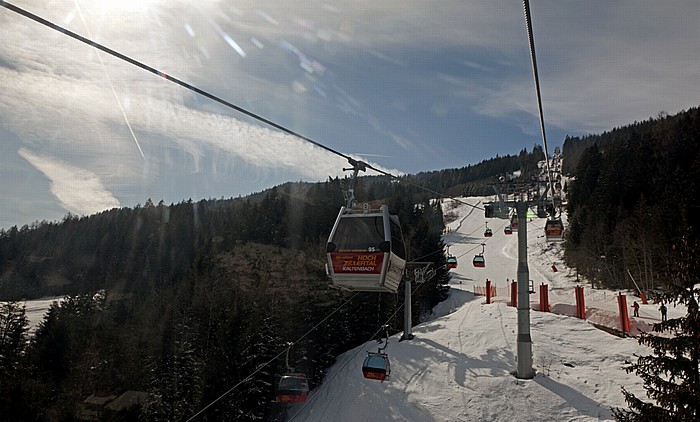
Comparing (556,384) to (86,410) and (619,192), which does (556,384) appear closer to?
(86,410)

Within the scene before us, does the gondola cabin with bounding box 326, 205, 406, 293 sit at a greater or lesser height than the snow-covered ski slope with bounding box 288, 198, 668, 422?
greater

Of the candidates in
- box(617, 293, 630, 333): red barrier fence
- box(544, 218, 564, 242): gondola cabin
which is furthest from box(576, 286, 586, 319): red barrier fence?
box(544, 218, 564, 242): gondola cabin

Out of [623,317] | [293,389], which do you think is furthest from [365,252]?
[623,317]

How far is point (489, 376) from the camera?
754 inches

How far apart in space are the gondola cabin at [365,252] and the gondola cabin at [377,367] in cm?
390

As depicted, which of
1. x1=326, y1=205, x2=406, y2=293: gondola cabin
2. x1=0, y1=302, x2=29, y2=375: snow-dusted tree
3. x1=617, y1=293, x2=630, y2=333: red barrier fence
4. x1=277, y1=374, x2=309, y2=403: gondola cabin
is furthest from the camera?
x1=0, y1=302, x2=29, y2=375: snow-dusted tree

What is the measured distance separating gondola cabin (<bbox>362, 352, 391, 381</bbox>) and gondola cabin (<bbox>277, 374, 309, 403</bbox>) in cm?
376

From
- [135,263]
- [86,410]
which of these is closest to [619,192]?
[86,410]

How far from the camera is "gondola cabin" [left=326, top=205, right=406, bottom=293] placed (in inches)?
432

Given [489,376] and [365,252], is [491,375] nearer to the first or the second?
[489,376]

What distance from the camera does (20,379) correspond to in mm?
31188

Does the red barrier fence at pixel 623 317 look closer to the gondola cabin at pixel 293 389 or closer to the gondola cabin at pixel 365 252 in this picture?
the gondola cabin at pixel 365 252

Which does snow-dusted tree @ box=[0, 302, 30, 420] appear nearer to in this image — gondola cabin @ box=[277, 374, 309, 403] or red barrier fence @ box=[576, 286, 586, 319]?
gondola cabin @ box=[277, 374, 309, 403]

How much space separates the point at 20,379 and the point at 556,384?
3497 cm
